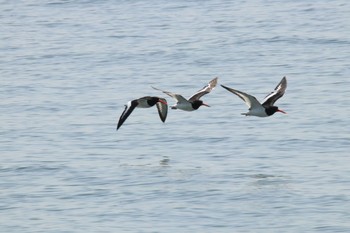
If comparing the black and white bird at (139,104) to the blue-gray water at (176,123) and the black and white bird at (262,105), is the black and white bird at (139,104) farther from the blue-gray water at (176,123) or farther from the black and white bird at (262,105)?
the black and white bird at (262,105)

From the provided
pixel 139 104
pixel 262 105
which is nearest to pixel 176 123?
pixel 139 104

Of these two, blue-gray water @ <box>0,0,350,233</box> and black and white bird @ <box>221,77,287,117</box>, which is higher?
black and white bird @ <box>221,77,287,117</box>

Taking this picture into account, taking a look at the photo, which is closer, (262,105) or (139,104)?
(262,105)

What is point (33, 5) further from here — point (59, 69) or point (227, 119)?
point (227, 119)

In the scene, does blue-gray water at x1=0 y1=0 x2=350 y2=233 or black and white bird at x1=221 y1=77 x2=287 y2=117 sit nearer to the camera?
blue-gray water at x1=0 y1=0 x2=350 y2=233

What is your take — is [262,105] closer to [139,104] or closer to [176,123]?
[139,104]

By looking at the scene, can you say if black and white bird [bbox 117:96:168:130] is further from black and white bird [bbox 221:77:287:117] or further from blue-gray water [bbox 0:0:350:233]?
black and white bird [bbox 221:77:287:117]

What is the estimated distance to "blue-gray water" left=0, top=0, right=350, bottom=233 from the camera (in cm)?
2047

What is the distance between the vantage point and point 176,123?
27.4m

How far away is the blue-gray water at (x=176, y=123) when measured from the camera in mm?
20469

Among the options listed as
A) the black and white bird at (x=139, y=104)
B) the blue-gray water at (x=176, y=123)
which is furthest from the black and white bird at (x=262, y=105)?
the black and white bird at (x=139, y=104)

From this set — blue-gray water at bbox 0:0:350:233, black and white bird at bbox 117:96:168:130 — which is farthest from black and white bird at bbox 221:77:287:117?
black and white bird at bbox 117:96:168:130

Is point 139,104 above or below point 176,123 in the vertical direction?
above

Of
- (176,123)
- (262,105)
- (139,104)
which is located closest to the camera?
(262,105)
